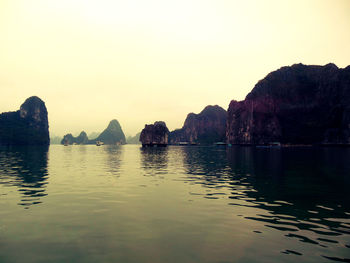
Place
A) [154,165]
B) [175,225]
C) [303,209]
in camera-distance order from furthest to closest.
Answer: [154,165]
[303,209]
[175,225]

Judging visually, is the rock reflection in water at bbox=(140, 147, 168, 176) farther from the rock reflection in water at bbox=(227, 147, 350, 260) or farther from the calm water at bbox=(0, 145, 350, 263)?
the rock reflection in water at bbox=(227, 147, 350, 260)

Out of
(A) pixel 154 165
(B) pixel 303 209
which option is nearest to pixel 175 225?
Answer: (B) pixel 303 209

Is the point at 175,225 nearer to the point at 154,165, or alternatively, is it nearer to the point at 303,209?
the point at 303,209

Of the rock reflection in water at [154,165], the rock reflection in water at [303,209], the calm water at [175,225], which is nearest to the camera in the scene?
the calm water at [175,225]

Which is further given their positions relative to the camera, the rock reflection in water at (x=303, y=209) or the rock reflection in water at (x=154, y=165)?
the rock reflection in water at (x=154, y=165)

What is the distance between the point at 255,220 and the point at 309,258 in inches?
239

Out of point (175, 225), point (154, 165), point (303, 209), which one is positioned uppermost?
point (175, 225)

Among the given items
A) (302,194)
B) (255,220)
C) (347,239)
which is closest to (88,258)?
(255,220)

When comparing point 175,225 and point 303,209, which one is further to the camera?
point 303,209

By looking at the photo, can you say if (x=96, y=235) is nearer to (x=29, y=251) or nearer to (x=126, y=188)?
(x=29, y=251)

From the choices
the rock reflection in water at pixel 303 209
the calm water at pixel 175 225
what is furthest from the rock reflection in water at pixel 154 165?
the rock reflection in water at pixel 303 209

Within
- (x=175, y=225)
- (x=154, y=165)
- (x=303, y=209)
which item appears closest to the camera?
(x=175, y=225)

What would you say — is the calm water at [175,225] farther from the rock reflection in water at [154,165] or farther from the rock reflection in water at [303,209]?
the rock reflection in water at [154,165]

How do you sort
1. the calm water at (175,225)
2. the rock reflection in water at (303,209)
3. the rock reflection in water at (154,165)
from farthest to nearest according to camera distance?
1. the rock reflection in water at (154,165)
2. the rock reflection in water at (303,209)
3. the calm water at (175,225)
